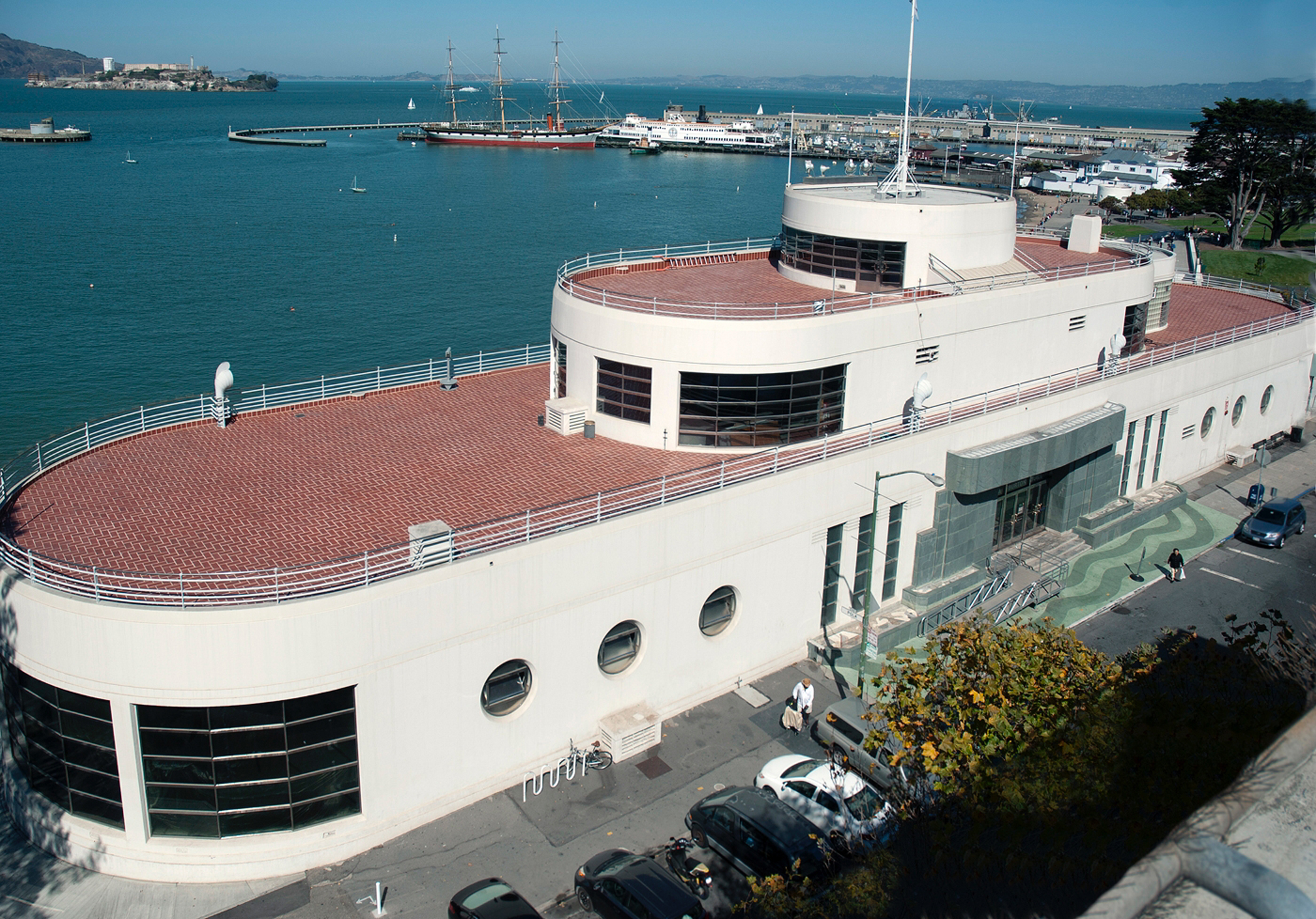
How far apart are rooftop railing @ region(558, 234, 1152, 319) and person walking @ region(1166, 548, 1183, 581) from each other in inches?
414

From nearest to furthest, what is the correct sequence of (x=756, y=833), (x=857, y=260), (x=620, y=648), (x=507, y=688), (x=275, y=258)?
(x=756, y=833) < (x=507, y=688) < (x=620, y=648) < (x=857, y=260) < (x=275, y=258)

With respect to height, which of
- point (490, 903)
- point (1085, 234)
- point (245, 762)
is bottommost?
point (490, 903)

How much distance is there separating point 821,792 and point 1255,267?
238 feet

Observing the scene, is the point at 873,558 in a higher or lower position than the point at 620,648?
higher

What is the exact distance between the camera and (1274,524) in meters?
38.2

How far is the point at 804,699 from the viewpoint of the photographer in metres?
25.7

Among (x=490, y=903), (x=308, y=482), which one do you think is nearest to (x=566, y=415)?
(x=308, y=482)

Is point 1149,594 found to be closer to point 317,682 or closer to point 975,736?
→ point 975,736

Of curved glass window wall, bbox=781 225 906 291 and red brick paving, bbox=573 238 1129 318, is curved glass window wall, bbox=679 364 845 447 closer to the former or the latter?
red brick paving, bbox=573 238 1129 318

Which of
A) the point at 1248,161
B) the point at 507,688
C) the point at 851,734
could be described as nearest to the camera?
the point at 507,688

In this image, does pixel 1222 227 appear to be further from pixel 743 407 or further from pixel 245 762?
pixel 245 762

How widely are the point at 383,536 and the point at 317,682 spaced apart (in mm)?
4026

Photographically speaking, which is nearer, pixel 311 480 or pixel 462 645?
pixel 462 645

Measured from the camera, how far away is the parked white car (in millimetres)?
20969
